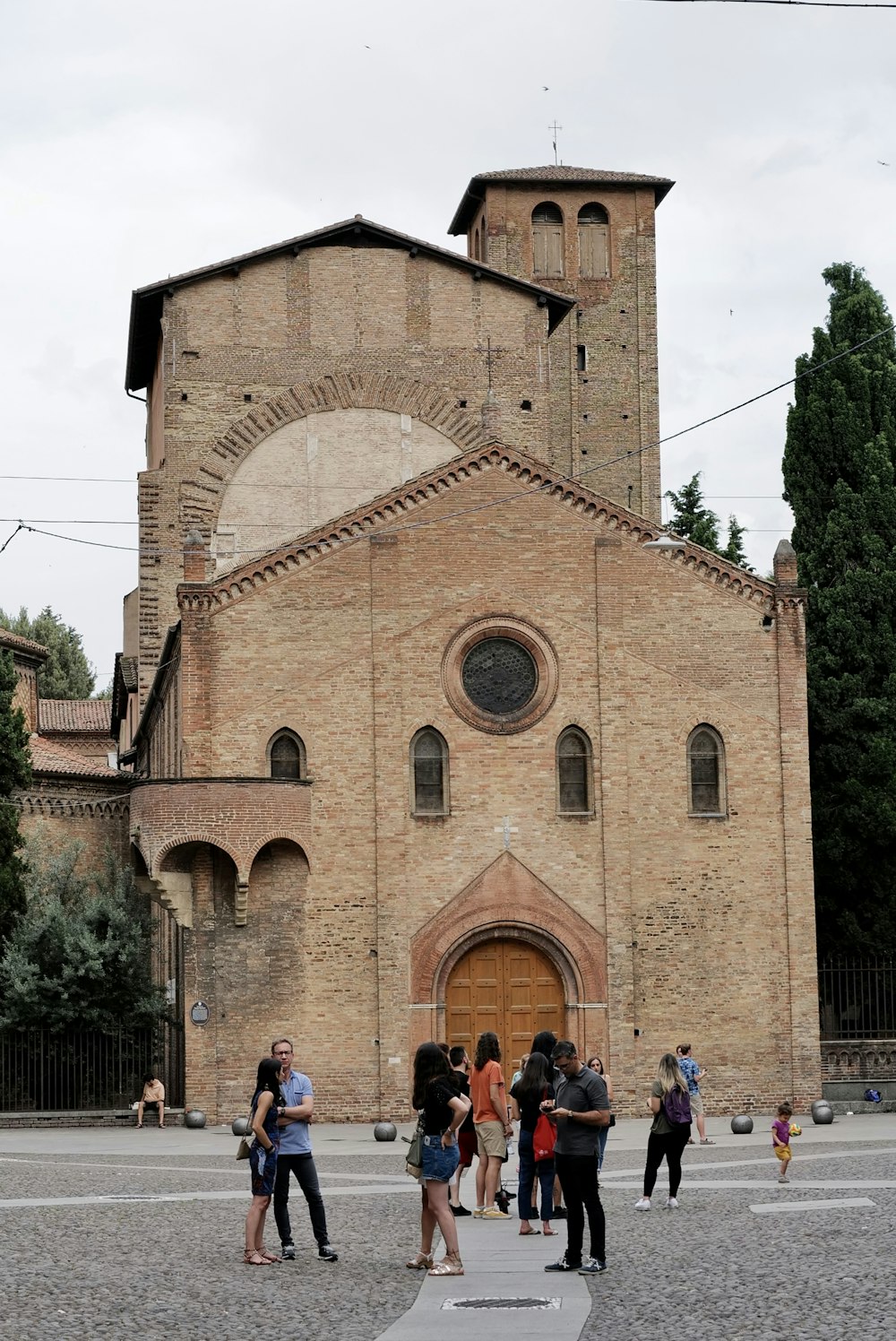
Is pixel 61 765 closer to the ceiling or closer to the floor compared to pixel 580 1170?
closer to the ceiling

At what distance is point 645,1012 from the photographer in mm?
29859

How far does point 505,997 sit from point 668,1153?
1313 centimetres

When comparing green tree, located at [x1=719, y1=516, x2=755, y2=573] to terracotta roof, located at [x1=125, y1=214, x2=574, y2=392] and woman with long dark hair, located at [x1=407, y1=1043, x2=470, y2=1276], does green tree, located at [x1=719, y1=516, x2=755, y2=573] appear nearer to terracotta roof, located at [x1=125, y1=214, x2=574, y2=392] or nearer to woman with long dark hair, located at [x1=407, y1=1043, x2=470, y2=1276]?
terracotta roof, located at [x1=125, y1=214, x2=574, y2=392]

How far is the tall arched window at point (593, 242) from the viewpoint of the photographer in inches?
1965

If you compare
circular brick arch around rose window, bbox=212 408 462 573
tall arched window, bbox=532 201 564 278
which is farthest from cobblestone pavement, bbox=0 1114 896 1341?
tall arched window, bbox=532 201 564 278

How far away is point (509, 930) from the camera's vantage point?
30031 millimetres

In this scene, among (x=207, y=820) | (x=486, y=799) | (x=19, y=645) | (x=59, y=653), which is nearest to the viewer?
(x=207, y=820)

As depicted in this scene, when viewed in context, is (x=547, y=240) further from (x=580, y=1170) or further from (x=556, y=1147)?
(x=580, y=1170)

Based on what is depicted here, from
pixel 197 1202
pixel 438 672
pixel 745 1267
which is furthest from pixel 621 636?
pixel 745 1267

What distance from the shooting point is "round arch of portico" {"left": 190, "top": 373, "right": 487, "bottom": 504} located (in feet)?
124

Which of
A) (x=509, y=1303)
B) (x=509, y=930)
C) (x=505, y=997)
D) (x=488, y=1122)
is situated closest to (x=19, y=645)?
(x=509, y=930)

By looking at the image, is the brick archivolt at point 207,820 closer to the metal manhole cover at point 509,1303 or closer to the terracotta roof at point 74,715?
the metal manhole cover at point 509,1303

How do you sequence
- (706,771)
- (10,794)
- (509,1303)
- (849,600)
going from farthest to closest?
(849,600) → (10,794) → (706,771) → (509,1303)

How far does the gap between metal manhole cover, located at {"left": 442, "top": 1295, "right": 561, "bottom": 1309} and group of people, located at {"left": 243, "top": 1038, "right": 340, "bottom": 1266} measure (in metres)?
1.94
